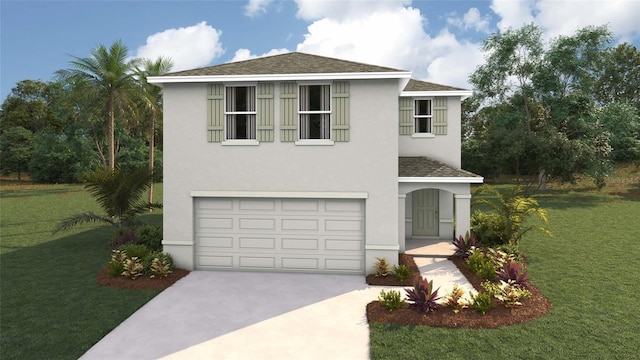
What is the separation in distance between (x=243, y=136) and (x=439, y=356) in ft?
26.6

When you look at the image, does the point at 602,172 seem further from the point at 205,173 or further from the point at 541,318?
the point at 205,173

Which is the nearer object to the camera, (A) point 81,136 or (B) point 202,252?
(B) point 202,252

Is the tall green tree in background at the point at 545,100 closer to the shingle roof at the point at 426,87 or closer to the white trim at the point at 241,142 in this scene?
the shingle roof at the point at 426,87

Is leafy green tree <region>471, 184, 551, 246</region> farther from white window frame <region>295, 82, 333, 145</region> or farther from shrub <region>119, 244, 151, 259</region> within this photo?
shrub <region>119, 244, 151, 259</region>

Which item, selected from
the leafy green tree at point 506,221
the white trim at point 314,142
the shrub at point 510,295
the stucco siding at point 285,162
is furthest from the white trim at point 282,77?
the shrub at point 510,295

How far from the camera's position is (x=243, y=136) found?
11969 millimetres

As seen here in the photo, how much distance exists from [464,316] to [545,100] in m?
32.4

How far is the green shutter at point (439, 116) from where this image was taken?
15703mm

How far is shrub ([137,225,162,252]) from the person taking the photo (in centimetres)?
1330

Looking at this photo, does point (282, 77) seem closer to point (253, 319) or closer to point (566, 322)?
point (253, 319)

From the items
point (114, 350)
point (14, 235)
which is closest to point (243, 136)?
point (114, 350)

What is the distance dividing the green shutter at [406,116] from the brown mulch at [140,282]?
32.9 feet

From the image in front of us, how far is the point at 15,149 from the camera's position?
175 ft

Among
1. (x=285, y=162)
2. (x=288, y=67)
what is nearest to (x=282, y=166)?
(x=285, y=162)
